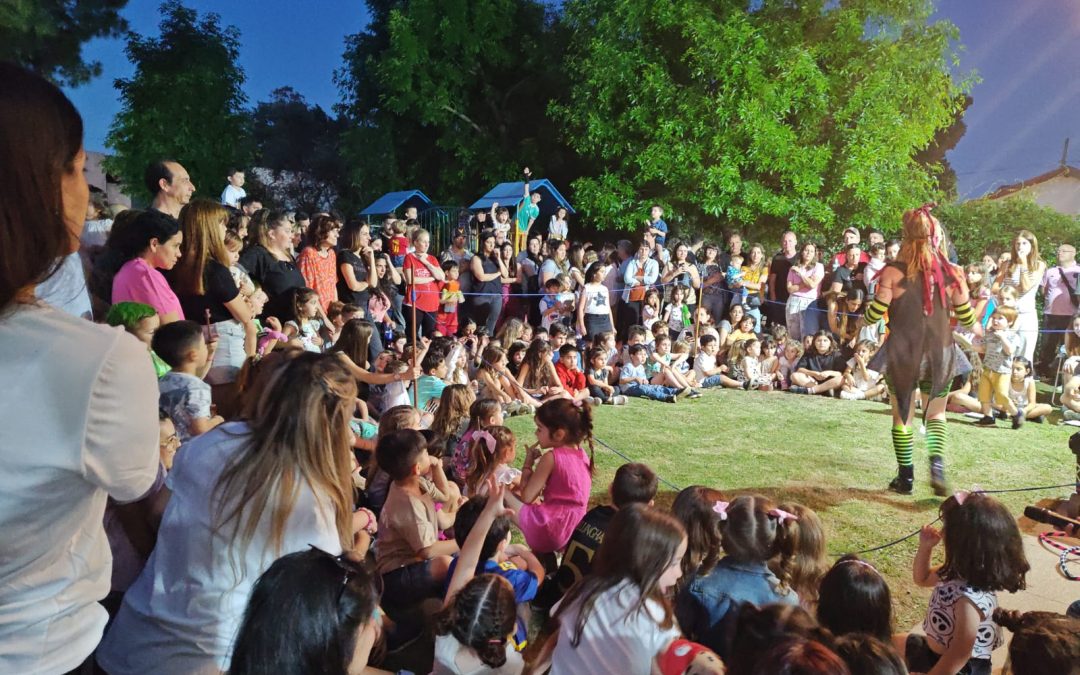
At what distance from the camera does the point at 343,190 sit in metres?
32.6

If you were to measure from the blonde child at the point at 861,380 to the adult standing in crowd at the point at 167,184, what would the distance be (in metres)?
8.26

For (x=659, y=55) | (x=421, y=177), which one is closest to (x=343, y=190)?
(x=421, y=177)

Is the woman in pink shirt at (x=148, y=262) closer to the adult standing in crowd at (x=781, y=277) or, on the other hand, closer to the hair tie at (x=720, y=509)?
the hair tie at (x=720, y=509)

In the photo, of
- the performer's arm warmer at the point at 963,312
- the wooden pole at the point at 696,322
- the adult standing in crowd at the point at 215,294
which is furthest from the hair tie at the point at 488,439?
the wooden pole at the point at 696,322

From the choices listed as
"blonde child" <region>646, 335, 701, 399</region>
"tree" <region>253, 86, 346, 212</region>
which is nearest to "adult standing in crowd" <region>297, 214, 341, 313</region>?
"blonde child" <region>646, 335, 701, 399</region>

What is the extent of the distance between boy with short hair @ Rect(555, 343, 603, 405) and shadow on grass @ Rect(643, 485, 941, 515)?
358cm

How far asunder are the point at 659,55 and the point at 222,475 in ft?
61.6

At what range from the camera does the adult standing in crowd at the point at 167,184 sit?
5031 mm

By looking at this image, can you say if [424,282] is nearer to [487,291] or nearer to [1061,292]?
[487,291]

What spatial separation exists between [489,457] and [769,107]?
49.4 ft

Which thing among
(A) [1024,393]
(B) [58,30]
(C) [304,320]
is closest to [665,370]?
(A) [1024,393]

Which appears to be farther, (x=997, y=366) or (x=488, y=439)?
(x=997, y=366)

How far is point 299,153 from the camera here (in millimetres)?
35031

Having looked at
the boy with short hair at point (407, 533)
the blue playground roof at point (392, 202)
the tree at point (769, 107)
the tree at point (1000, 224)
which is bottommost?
the boy with short hair at point (407, 533)
